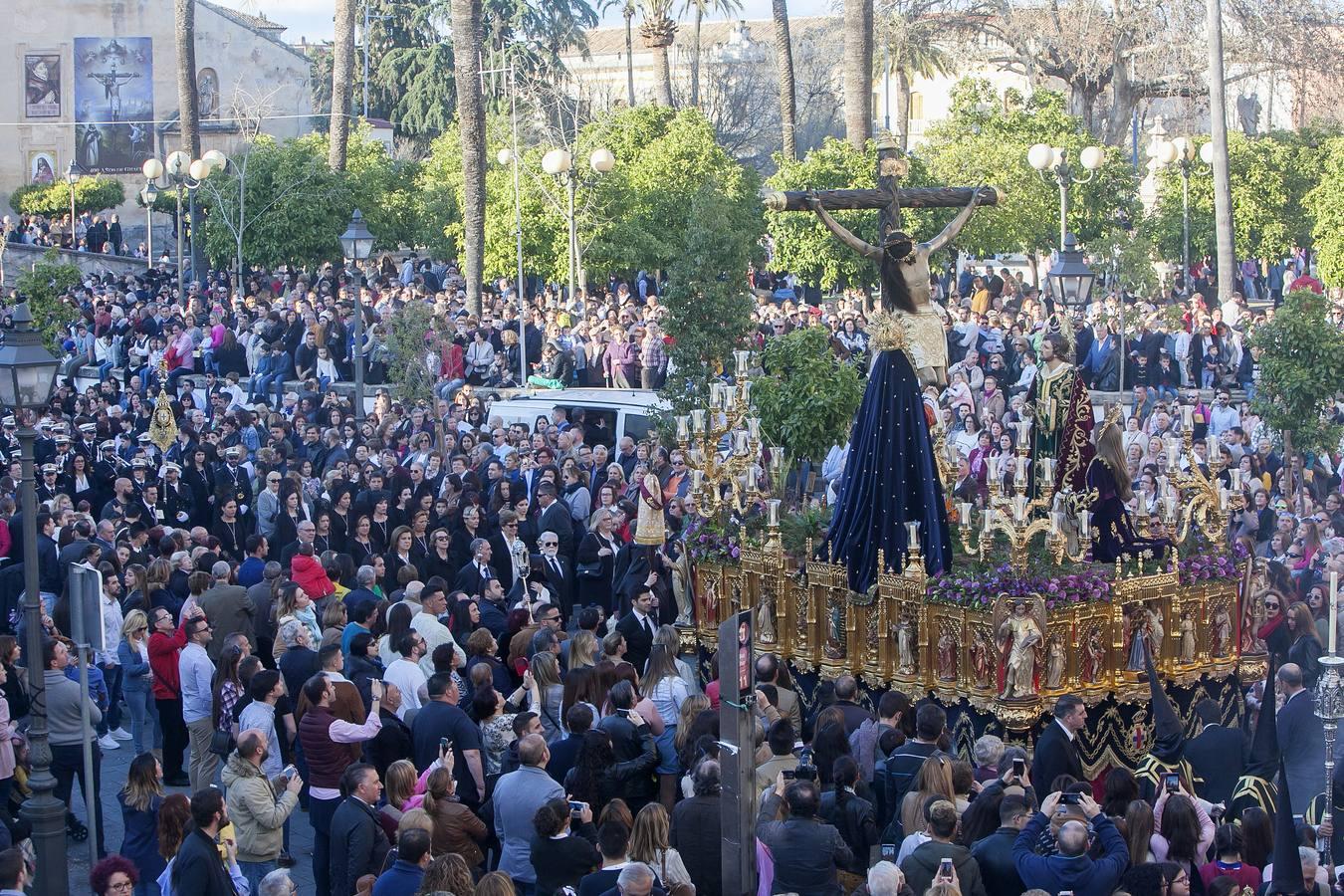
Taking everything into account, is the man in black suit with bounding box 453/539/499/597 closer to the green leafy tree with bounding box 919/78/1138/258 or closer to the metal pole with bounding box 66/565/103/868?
the metal pole with bounding box 66/565/103/868

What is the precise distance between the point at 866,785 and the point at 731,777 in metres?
1.43

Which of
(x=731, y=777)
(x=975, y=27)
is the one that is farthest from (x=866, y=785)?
(x=975, y=27)

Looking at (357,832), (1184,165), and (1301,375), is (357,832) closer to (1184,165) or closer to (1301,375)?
(1301,375)

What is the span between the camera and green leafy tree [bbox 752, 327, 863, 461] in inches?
679

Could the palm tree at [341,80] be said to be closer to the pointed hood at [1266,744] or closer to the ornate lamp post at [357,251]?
the ornate lamp post at [357,251]

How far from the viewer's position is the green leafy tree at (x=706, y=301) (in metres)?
22.4

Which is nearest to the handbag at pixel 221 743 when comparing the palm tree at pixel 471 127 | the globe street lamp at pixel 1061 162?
the globe street lamp at pixel 1061 162

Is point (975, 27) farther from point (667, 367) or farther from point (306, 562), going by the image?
point (306, 562)

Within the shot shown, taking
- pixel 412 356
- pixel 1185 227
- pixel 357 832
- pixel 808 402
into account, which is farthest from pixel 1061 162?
pixel 357 832

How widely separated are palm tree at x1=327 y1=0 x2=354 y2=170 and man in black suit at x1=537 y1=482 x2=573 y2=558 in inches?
903

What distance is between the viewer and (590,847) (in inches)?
362

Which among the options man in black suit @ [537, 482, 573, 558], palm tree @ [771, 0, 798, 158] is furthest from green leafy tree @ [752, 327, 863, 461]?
palm tree @ [771, 0, 798, 158]

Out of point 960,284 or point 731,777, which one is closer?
point 731,777

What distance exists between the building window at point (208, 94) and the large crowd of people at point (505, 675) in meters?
35.9
